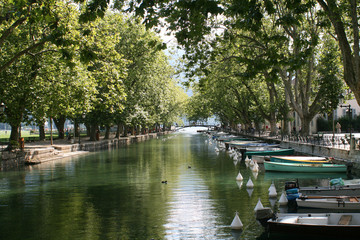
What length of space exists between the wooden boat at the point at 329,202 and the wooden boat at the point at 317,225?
7.82ft

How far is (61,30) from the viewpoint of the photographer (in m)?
10.2

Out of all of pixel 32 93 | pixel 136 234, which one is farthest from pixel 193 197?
pixel 32 93

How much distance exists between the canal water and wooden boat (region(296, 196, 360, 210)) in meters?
1.40

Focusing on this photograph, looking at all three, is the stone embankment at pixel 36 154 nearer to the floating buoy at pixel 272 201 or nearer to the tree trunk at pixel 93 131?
the tree trunk at pixel 93 131

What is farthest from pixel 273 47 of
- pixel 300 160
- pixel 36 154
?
pixel 36 154

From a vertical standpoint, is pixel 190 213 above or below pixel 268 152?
below

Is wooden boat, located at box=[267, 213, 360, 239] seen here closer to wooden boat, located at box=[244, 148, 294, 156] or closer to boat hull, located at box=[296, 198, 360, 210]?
boat hull, located at box=[296, 198, 360, 210]

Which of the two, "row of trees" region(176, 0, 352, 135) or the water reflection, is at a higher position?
"row of trees" region(176, 0, 352, 135)

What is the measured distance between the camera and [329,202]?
1386 centimetres

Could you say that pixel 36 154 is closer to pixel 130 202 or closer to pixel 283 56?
pixel 130 202

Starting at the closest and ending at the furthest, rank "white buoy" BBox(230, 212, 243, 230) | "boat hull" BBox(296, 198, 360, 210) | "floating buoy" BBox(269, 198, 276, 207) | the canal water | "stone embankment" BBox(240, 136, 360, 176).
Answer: "white buoy" BBox(230, 212, 243, 230) → the canal water → "boat hull" BBox(296, 198, 360, 210) → "floating buoy" BBox(269, 198, 276, 207) → "stone embankment" BBox(240, 136, 360, 176)

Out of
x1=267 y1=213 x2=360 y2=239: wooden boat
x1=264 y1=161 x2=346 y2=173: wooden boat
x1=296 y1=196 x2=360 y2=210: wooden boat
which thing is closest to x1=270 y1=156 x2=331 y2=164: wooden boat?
x1=264 y1=161 x2=346 y2=173: wooden boat

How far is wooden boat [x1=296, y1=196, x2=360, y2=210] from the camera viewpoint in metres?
13.7

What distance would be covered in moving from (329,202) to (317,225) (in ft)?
10.9
